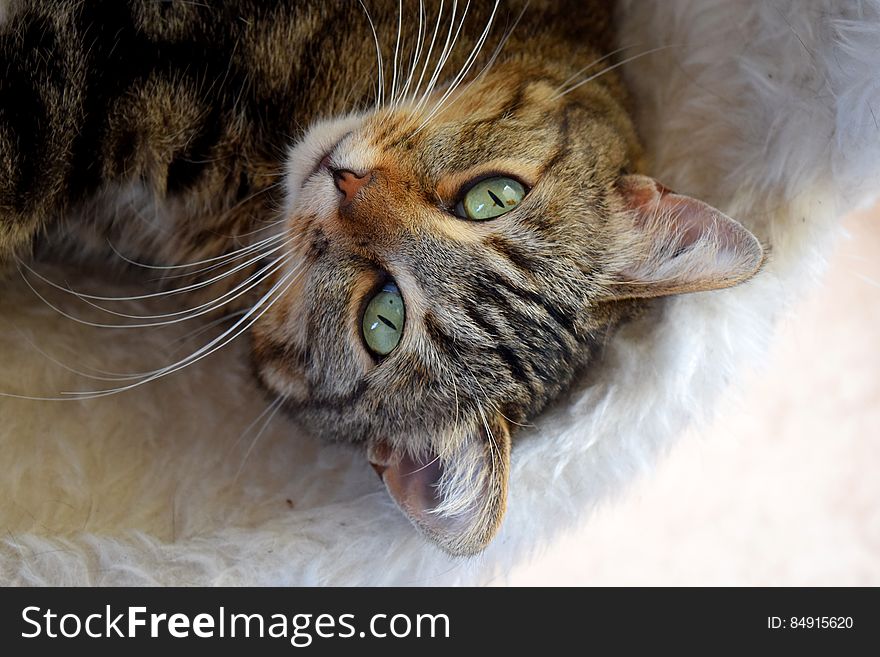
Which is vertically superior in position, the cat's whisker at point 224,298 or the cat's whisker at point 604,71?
the cat's whisker at point 604,71

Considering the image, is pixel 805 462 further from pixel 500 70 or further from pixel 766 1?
pixel 500 70

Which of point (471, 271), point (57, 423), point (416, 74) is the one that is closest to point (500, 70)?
point (416, 74)

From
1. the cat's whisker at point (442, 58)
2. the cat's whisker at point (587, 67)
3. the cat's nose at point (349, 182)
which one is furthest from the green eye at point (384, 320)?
the cat's whisker at point (587, 67)

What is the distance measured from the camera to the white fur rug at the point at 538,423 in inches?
33.9

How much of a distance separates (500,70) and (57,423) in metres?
0.71

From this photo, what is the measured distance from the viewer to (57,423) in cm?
94

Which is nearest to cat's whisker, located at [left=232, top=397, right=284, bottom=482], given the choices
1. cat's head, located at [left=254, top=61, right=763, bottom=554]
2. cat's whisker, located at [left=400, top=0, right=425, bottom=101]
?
cat's head, located at [left=254, top=61, right=763, bottom=554]

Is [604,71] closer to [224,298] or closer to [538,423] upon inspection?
[538,423]

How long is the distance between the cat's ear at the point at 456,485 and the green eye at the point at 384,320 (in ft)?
0.42

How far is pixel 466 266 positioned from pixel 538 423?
237 mm

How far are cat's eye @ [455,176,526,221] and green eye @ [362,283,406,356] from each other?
0.11 metres

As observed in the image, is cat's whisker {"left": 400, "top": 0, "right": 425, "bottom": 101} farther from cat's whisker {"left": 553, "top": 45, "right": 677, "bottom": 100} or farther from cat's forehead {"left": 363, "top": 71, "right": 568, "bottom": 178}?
cat's whisker {"left": 553, "top": 45, "right": 677, "bottom": 100}

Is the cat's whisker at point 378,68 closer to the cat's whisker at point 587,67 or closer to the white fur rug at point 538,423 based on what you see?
the cat's whisker at point 587,67

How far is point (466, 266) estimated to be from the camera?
77cm
